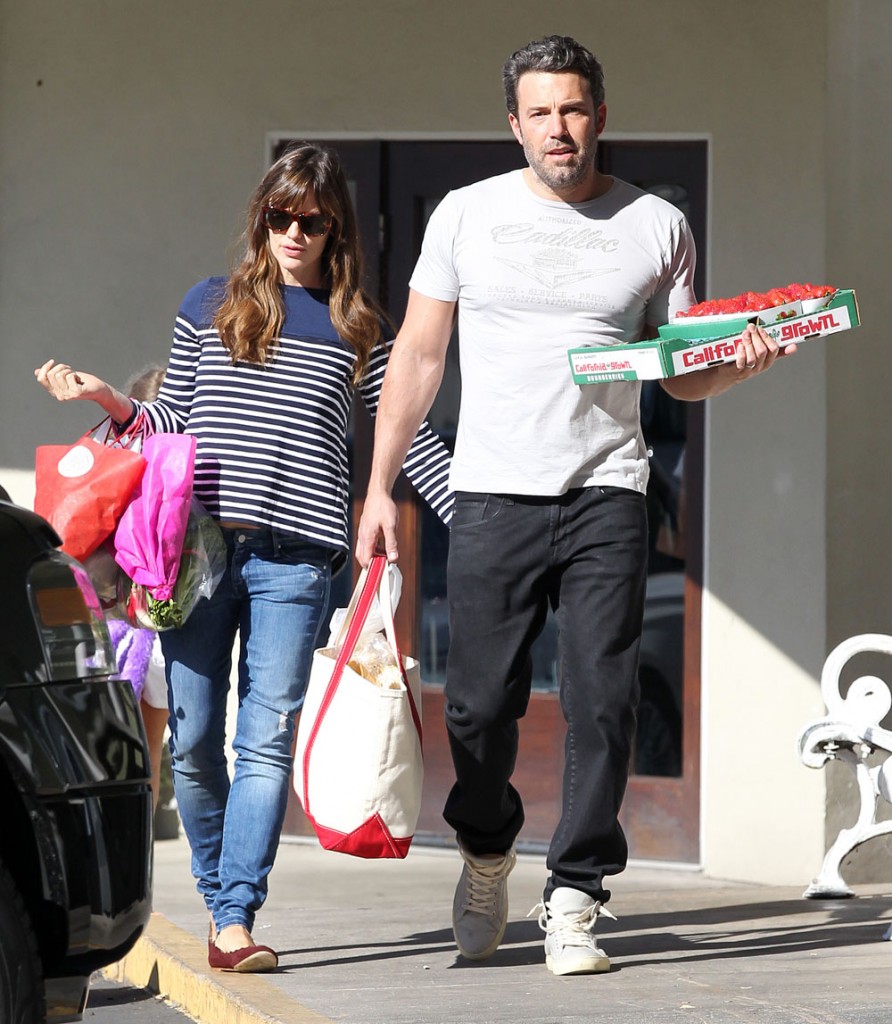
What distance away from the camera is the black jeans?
4109 mm

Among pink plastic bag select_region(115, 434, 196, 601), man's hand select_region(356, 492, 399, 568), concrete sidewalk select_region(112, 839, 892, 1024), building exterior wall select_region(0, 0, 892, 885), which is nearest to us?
concrete sidewalk select_region(112, 839, 892, 1024)

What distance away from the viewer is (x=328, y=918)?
533 centimetres

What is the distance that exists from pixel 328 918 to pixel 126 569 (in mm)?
1702

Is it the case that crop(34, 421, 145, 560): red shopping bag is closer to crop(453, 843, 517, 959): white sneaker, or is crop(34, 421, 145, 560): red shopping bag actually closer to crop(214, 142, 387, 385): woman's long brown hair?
crop(214, 142, 387, 385): woman's long brown hair

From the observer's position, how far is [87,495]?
4105 mm

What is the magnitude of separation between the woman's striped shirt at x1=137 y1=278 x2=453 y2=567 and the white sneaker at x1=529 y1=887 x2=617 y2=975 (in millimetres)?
1002

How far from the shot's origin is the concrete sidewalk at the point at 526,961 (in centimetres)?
379

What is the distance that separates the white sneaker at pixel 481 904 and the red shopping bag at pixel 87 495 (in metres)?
1.22

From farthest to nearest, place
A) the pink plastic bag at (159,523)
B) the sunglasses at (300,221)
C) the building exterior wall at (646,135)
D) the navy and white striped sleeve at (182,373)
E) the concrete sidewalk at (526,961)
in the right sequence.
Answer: the building exterior wall at (646,135) < the navy and white striped sleeve at (182,373) < the sunglasses at (300,221) < the pink plastic bag at (159,523) < the concrete sidewalk at (526,961)

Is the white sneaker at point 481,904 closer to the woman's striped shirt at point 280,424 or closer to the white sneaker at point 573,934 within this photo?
the white sneaker at point 573,934

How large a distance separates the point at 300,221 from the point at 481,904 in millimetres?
1790

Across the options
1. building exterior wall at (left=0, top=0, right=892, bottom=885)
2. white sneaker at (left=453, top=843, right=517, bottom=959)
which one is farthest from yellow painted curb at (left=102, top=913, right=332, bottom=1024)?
building exterior wall at (left=0, top=0, right=892, bottom=885)

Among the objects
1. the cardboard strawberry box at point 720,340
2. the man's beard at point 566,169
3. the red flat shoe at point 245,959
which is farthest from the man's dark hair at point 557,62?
the red flat shoe at point 245,959

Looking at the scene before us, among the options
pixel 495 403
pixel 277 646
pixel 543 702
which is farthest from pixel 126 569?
pixel 543 702
